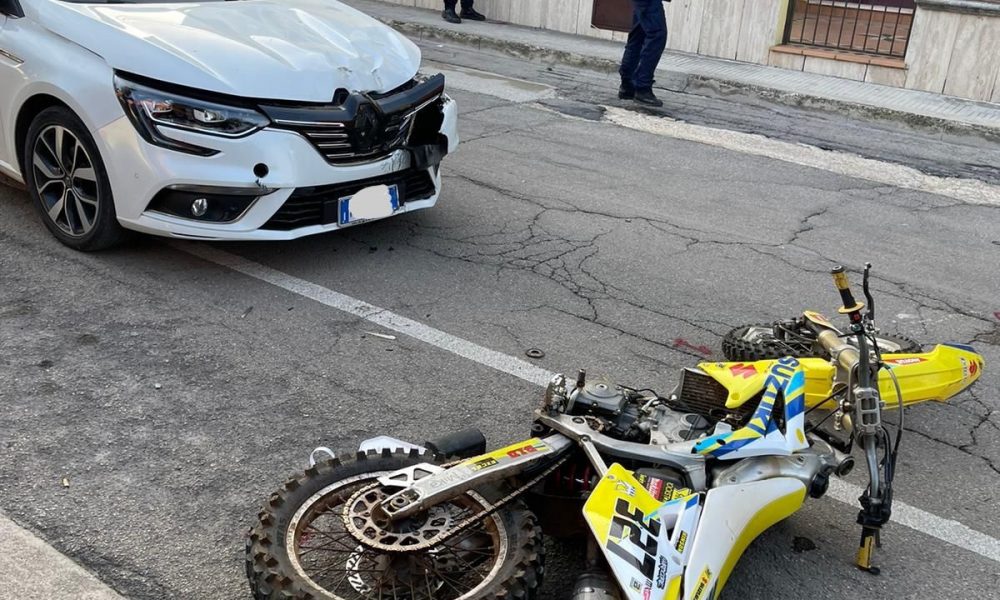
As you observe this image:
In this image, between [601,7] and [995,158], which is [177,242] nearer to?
[995,158]

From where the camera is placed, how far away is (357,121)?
205 inches

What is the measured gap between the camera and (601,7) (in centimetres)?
1394

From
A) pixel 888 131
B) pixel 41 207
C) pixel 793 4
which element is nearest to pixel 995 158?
pixel 888 131

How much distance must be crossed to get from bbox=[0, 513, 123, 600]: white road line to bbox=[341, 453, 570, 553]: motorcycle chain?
804 mm

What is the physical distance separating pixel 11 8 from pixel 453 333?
9.96 feet

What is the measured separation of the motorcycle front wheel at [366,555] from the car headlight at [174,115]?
2436 mm

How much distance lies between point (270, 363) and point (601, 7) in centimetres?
1072

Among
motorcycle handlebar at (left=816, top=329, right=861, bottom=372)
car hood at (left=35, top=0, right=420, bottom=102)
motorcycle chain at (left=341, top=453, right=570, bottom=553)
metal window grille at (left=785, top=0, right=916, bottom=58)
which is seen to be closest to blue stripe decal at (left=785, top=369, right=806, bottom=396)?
motorcycle handlebar at (left=816, top=329, right=861, bottom=372)

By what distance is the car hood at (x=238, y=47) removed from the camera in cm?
493

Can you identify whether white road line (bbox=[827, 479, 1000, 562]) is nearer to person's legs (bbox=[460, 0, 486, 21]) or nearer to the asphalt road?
the asphalt road

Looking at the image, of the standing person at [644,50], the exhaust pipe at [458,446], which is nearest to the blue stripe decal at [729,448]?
the exhaust pipe at [458,446]

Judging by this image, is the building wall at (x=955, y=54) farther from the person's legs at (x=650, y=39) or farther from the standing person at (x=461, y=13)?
the standing person at (x=461, y=13)

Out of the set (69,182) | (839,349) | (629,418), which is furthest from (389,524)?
(69,182)

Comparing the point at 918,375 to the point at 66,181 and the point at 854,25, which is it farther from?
the point at 854,25
